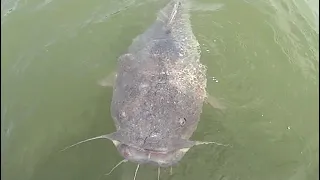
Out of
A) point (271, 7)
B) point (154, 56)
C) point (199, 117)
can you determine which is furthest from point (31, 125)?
point (271, 7)

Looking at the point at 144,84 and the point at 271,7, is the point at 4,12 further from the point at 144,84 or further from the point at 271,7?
the point at 271,7

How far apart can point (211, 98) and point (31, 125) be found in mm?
2537

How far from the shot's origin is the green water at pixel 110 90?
5898mm

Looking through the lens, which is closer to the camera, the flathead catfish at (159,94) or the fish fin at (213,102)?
the flathead catfish at (159,94)

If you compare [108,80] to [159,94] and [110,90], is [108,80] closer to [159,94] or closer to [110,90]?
[110,90]

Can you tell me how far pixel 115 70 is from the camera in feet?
21.9

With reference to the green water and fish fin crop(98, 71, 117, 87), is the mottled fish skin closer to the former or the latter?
fish fin crop(98, 71, 117, 87)

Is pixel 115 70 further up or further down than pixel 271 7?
further up

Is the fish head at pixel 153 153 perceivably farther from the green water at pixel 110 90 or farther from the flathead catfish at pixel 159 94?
the green water at pixel 110 90

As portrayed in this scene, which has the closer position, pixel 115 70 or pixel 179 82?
pixel 179 82

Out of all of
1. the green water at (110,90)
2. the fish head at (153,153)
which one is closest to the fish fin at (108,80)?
the green water at (110,90)

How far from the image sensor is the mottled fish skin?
5.13 m

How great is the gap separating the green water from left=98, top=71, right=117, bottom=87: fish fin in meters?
0.21

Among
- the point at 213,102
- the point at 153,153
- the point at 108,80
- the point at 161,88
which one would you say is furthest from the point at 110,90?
the point at 153,153
